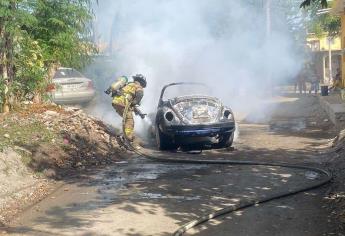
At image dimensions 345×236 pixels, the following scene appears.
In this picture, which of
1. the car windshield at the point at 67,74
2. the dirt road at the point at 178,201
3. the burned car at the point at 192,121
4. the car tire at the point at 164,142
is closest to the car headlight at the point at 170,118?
the burned car at the point at 192,121

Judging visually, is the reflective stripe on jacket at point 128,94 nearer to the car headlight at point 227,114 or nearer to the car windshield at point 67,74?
the car headlight at point 227,114

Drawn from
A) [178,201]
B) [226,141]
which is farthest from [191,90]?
[178,201]

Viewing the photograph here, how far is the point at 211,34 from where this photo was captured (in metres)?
24.1

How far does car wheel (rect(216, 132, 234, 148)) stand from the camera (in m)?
10.4

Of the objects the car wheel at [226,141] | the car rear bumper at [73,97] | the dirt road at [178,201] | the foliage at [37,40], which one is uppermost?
the foliage at [37,40]

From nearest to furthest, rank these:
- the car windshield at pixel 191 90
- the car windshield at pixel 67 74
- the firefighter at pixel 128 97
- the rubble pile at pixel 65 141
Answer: the rubble pile at pixel 65 141, the firefighter at pixel 128 97, the car windshield at pixel 191 90, the car windshield at pixel 67 74

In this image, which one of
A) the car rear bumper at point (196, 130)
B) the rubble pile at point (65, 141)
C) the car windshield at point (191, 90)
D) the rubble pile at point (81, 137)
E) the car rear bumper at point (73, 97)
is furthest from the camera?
the car rear bumper at point (73, 97)

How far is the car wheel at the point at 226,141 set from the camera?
34.0 feet

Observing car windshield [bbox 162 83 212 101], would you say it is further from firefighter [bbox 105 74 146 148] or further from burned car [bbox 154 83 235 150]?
burned car [bbox 154 83 235 150]

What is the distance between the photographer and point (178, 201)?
6.39 meters

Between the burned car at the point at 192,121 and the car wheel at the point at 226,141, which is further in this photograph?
the car wheel at the point at 226,141

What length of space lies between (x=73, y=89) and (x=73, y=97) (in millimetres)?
253

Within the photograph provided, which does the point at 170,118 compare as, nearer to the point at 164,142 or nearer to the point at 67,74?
the point at 164,142

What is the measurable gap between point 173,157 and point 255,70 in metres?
18.2
